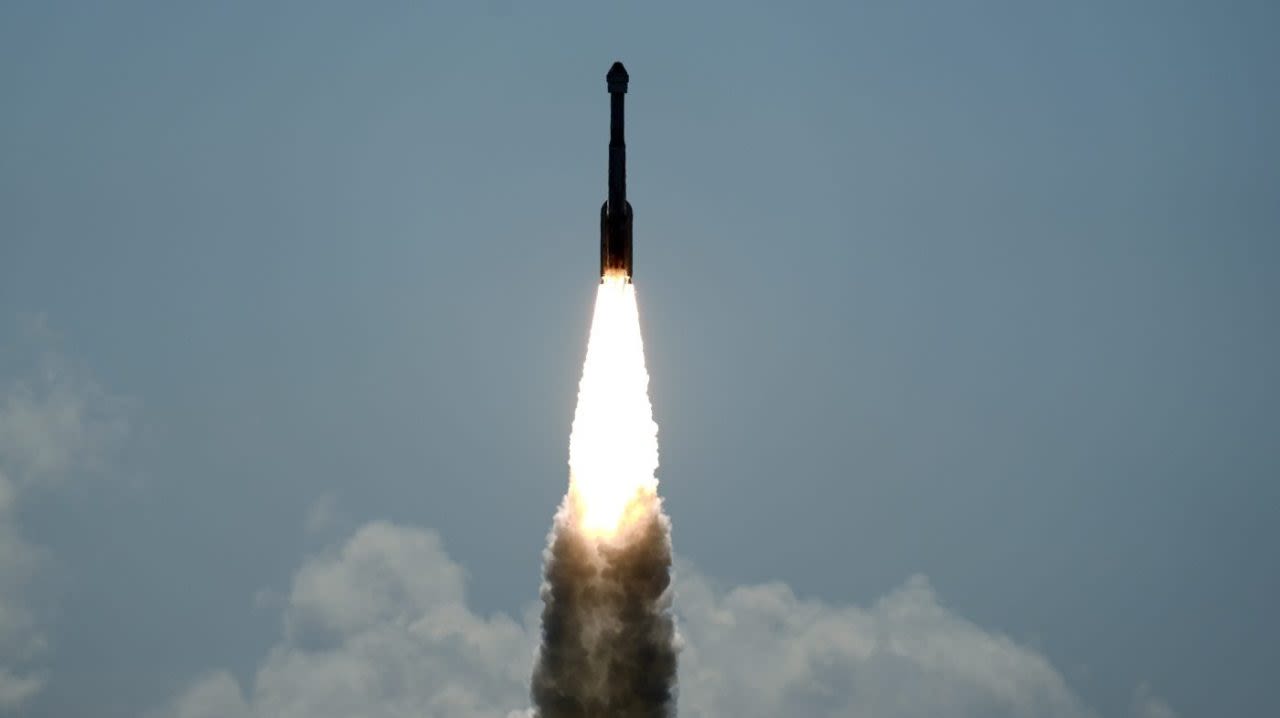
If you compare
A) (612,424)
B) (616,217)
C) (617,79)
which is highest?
(617,79)

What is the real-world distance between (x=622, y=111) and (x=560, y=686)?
80.6ft

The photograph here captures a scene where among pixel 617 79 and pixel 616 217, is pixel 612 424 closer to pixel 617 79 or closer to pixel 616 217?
pixel 616 217

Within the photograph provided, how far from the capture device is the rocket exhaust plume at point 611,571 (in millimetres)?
81438

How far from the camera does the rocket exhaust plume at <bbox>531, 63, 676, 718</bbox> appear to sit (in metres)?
81.4

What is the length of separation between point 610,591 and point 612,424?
7528mm

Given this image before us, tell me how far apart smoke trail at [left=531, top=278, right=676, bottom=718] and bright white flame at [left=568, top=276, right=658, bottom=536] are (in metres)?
0.04

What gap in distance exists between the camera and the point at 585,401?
3364 inches

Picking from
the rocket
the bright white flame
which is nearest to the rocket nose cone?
the rocket

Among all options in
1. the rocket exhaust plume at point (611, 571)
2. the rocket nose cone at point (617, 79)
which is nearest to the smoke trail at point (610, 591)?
the rocket exhaust plume at point (611, 571)

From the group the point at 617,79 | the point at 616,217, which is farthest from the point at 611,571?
the point at 617,79

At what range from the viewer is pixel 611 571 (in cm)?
8194

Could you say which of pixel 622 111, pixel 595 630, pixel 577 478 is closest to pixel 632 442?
pixel 577 478

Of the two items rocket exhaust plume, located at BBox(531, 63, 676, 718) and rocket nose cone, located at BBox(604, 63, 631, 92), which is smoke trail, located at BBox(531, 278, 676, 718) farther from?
rocket nose cone, located at BBox(604, 63, 631, 92)

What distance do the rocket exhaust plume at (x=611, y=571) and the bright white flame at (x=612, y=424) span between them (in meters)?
0.04
